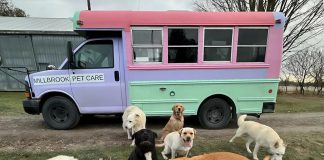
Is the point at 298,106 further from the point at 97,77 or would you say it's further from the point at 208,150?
the point at 97,77

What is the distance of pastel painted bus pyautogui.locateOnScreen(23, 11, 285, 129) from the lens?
6633 millimetres

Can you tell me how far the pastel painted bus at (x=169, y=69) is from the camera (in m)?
6.63

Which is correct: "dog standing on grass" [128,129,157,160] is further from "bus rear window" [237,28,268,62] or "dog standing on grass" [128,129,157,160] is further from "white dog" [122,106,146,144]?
"bus rear window" [237,28,268,62]

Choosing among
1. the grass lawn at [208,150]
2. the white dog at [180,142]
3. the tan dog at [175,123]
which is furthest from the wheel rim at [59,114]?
the white dog at [180,142]

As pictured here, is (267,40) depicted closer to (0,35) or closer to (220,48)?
(220,48)

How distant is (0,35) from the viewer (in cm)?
1656

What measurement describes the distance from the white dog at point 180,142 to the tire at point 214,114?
7.49 feet

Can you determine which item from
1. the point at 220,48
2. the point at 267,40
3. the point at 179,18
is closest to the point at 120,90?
the point at 179,18

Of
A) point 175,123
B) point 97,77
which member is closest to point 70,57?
point 97,77

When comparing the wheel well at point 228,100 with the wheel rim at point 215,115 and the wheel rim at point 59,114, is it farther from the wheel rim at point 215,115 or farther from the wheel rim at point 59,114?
the wheel rim at point 59,114

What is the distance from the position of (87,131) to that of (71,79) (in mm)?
1484

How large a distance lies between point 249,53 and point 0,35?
16470 mm

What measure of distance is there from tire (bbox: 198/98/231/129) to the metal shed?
40.5ft

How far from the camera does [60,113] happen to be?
6879mm
